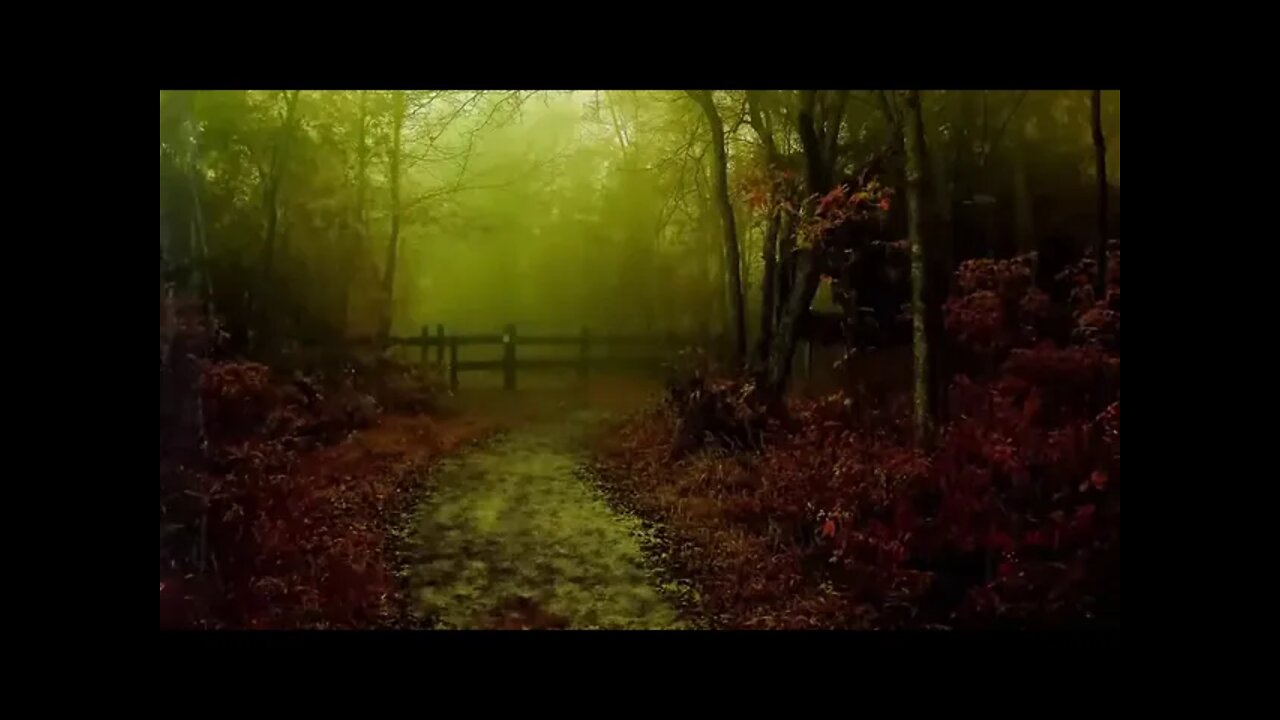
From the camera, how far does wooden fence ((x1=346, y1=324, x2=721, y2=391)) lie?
3281mm

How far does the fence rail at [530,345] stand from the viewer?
328cm

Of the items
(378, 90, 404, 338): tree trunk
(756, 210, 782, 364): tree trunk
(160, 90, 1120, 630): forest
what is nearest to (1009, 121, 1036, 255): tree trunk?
(160, 90, 1120, 630): forest

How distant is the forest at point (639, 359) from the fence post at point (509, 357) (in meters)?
0.01

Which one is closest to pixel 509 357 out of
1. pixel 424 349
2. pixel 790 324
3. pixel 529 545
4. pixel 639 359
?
pixel 424 349

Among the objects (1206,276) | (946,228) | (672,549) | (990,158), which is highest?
(990,158)

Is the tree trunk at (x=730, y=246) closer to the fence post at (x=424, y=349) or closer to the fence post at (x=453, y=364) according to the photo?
the fence post at (x=453, y=364)

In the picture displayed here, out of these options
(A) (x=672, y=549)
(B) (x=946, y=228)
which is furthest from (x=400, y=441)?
(B) (x=946, y=228)

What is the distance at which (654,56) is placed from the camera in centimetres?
296

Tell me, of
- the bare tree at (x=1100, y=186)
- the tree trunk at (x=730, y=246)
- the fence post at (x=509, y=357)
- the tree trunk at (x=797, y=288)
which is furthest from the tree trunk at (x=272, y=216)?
the bare tree at (x=1100, y=186)

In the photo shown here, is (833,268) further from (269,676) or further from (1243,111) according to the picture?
(269,676)

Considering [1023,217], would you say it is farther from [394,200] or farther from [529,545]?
[394,200]

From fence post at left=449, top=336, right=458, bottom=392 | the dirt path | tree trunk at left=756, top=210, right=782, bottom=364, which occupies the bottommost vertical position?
the dirt path

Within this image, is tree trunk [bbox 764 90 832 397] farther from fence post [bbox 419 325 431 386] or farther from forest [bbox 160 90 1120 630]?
fence post [bbox 419 325 431 386]

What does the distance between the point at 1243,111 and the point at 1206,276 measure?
2.09 ft
